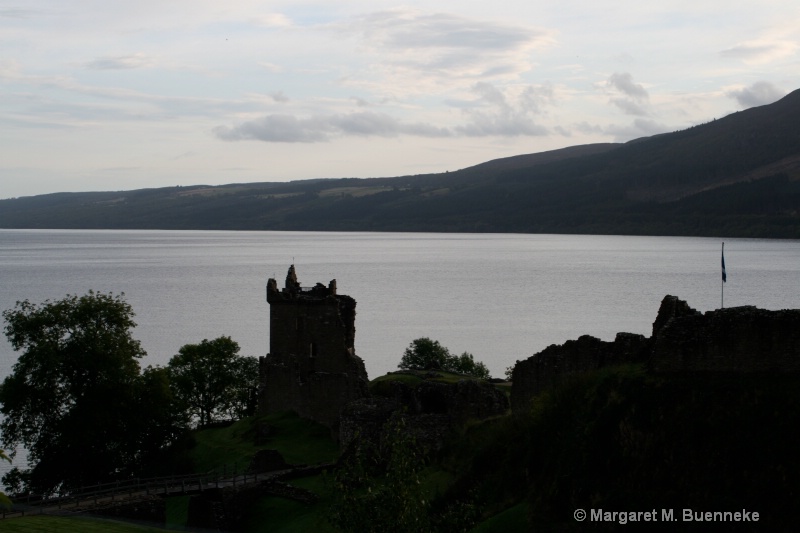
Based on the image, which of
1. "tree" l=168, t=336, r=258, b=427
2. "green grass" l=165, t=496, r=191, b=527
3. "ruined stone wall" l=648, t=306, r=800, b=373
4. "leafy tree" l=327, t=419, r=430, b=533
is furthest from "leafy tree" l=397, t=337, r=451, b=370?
"leafy tree" l=327, t=419, r=430, b=533

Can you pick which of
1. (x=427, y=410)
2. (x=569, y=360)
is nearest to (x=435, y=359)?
(x=427, y=410)

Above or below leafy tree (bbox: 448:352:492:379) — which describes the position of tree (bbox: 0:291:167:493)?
above

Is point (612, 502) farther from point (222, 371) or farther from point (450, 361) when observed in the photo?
point (450, 361)

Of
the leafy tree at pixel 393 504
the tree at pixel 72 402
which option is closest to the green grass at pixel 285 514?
the leafy tree at pixel 393 504

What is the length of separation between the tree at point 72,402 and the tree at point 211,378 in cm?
1240

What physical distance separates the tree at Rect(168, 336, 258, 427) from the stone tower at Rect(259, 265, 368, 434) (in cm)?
937

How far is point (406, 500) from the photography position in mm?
20266

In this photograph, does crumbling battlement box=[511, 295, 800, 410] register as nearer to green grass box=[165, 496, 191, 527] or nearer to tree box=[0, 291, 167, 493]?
green grass box=[165, 496, 191, 527]

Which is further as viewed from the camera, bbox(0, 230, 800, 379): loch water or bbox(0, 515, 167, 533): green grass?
bbox(0, 230, 800, 379): loch water

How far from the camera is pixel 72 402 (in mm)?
44250

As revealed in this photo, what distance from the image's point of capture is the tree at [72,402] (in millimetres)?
41625

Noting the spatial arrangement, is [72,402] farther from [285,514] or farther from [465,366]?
[465,366]

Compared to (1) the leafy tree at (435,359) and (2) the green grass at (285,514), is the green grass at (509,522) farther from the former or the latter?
(1) the leafy tree at (435,359)

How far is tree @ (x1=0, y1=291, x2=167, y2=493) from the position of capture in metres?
41.6
